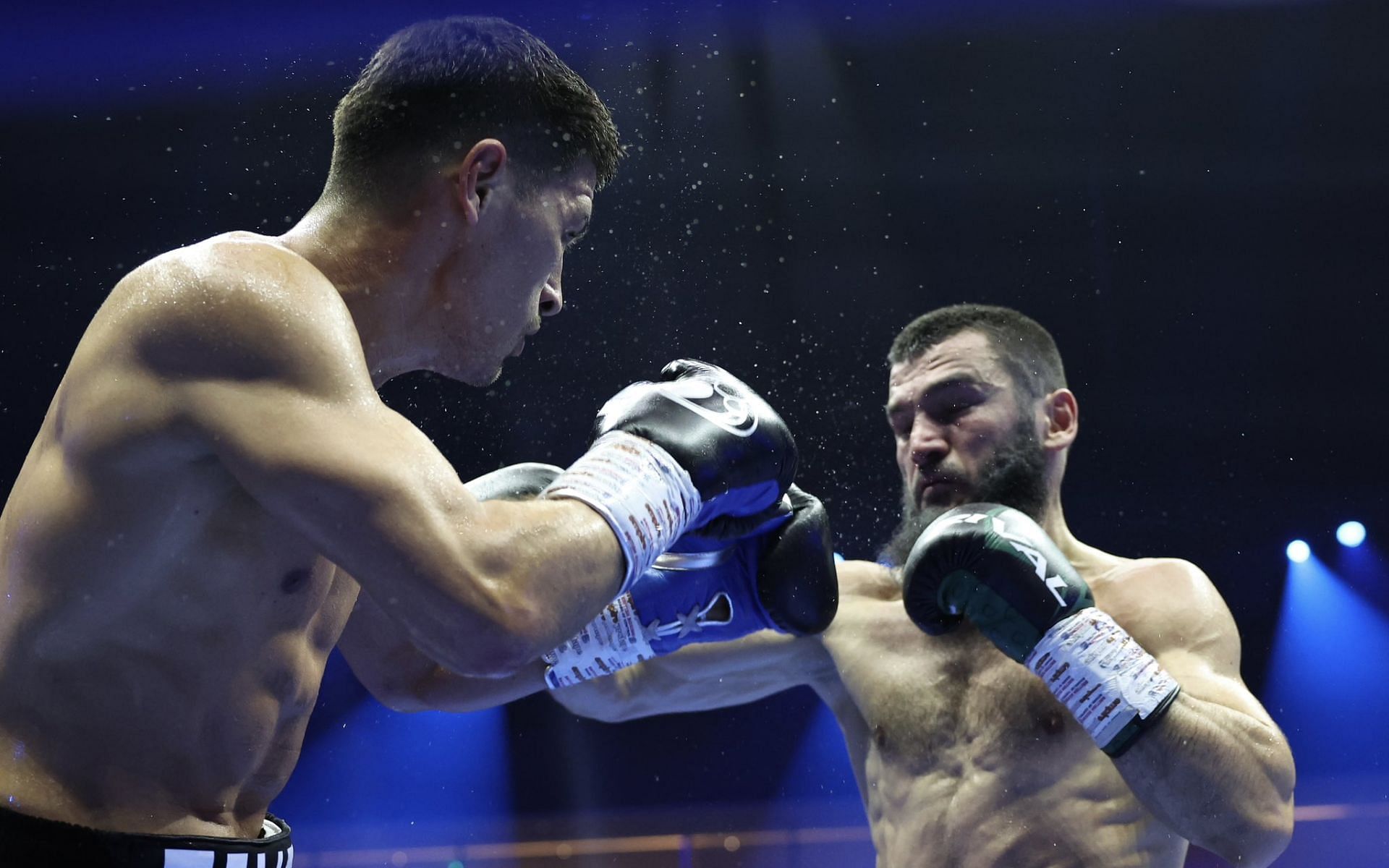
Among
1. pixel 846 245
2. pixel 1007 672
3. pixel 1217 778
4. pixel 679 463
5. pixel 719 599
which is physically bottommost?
pixel 846 245

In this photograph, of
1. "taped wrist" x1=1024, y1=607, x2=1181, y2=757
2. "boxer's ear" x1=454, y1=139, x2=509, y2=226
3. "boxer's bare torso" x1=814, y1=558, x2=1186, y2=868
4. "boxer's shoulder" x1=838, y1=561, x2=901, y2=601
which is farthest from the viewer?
"boxer's shoulder" x1=838, y1=561, x2=901, y2=601

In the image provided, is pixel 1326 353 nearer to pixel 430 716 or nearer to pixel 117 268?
pixel 430 716

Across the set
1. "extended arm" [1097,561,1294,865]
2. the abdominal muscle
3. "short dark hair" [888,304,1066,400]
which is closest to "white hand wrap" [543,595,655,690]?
the abdominal muscle

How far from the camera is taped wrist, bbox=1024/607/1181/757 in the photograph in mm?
2191

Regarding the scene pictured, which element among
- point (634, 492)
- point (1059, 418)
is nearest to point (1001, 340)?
point (1059, 418)

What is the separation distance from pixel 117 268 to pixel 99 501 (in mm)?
3361

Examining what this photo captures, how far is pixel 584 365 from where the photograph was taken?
16.9 feet

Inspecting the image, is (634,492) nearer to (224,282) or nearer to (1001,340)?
(224,282)

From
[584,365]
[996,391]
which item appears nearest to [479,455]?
[584,365]

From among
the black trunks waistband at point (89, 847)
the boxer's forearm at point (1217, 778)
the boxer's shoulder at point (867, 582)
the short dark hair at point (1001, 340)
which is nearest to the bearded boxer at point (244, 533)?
the black trunks waistband at point (89, 847)

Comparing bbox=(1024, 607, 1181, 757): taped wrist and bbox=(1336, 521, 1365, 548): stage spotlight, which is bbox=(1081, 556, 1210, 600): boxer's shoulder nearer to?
bbox=(1024, 607, 1181, 757): taped wrist

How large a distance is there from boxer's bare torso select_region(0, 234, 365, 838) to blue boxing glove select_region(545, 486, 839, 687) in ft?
2.44

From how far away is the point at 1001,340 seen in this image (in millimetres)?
3012

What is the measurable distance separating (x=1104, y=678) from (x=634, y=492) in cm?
126
